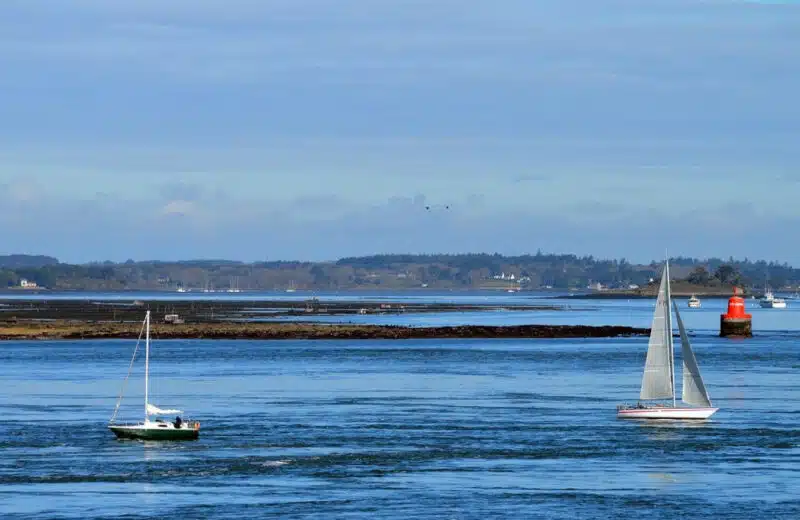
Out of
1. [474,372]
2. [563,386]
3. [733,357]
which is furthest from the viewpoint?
[733,357]

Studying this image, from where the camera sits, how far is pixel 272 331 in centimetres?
15462

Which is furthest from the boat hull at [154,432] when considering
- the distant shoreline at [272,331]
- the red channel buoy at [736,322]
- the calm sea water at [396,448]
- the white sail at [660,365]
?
the red channel buoy at [736,322]

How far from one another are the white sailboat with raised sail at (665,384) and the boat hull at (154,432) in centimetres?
1935

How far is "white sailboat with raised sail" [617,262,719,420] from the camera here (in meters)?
65.0

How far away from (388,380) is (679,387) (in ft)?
55.6

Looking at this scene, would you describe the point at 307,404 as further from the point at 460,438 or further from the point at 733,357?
the point at 733,357

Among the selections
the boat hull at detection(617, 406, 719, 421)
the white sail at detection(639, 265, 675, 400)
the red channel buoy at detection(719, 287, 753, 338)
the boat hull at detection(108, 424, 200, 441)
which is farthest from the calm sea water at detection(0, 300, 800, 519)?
the red channel buoy at detection(719, 287, 753, 338)

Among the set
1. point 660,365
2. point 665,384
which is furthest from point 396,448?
point 665,384

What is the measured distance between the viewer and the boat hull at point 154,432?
56.6m

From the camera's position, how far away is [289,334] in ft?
494

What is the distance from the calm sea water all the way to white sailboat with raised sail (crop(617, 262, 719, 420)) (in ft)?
4.23

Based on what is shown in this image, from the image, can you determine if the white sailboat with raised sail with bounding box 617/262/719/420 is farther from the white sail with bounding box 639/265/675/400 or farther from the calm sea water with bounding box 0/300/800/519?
the calm sea water with bounding box 0/300/800/519

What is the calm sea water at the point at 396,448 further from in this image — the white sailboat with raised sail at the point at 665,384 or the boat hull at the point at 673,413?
the white sailboat with raised sail at the point at 665,384

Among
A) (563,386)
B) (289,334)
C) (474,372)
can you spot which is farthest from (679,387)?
(289,334)
